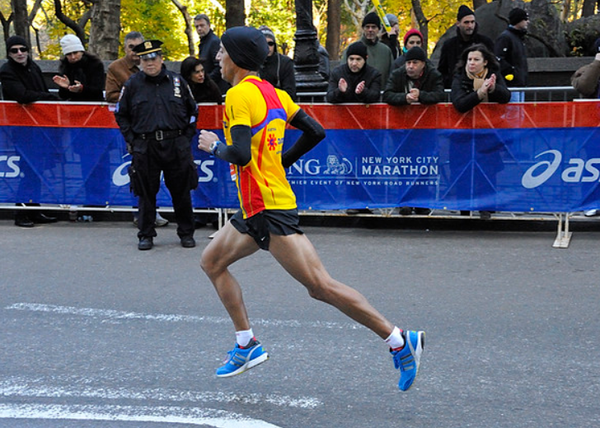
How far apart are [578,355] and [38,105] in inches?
294

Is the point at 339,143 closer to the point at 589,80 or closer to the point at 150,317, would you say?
the point at 589,80

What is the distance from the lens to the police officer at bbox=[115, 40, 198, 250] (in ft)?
29.1

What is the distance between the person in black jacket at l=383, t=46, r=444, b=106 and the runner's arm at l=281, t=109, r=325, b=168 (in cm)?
466

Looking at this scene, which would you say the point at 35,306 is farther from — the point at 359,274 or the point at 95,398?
the point at 359,274

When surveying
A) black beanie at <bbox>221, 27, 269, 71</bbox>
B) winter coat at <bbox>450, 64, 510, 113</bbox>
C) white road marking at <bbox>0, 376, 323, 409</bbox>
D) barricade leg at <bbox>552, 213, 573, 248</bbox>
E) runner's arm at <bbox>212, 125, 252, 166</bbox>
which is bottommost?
barricade leg at <bbox>552, 213, 573, 248</bbox>

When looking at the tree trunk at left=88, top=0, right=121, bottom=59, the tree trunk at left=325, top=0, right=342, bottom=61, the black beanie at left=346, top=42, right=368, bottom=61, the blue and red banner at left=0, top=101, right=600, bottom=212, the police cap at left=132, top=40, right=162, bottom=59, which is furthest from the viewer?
the tree trunk at left=325, top=0, right=342, bottom=61

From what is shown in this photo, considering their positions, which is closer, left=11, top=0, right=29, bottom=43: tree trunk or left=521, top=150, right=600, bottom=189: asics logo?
left=521, top=150, right=600, bottom=189: asics logo

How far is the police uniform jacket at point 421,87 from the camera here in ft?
30.6

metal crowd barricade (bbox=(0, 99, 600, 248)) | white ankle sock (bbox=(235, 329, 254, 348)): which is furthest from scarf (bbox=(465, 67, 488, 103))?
white ankle sock (bbox=(235, 329, 254, 348))

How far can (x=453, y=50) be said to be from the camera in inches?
425

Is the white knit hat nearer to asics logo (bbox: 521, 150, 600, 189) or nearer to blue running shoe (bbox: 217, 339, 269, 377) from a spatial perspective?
asics logo (bbox: 521, 150, 600, 189)

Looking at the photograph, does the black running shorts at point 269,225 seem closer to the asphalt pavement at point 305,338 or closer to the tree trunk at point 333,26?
the asphalt pavement at point 305,338

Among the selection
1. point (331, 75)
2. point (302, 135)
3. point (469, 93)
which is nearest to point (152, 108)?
point (331, 75)

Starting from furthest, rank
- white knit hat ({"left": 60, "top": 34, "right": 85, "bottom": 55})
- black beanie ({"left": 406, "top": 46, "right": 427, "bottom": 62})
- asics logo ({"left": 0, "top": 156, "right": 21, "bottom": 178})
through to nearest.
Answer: asics logo ({"left": 0, "top": 156, "right": 21, "bottom": 178}) < white knit hat ({"left": 60, "top": 34, "right": 85, "bottom": 55}) < black beanie ({"left": 406, "top": 46, "right": 427, "bottom": 62})
